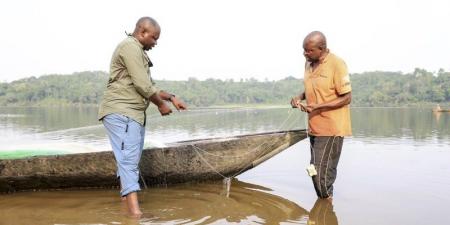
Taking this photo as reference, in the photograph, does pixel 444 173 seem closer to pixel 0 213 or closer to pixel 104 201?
pixel 104 201

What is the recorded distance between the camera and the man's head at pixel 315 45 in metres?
4.18

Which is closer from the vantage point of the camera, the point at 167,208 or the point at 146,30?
the point at 146,30

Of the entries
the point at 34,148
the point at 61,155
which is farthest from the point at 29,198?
the point at 34,148

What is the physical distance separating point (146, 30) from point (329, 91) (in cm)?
183

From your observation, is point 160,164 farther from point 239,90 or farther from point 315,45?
point 239,90

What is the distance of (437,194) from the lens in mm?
5066

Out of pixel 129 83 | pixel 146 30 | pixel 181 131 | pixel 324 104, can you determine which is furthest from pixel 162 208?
pixel 181 131

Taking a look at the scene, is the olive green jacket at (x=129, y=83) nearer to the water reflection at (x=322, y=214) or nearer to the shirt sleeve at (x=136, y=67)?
the shirt sleeve at (x=136, y=67)

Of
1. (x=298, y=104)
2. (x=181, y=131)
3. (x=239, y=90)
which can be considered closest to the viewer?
(x=298, y=104)

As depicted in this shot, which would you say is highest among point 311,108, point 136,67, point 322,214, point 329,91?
point 136,67

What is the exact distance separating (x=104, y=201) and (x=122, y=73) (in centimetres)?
145

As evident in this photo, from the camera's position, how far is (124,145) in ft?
12.2

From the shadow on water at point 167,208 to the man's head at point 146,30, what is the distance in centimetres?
154

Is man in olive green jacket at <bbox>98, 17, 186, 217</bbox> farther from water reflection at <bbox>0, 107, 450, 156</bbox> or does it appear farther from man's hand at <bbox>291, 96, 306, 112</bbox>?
water reflection at <bbox>0, 107, 450, 156</bbox>
